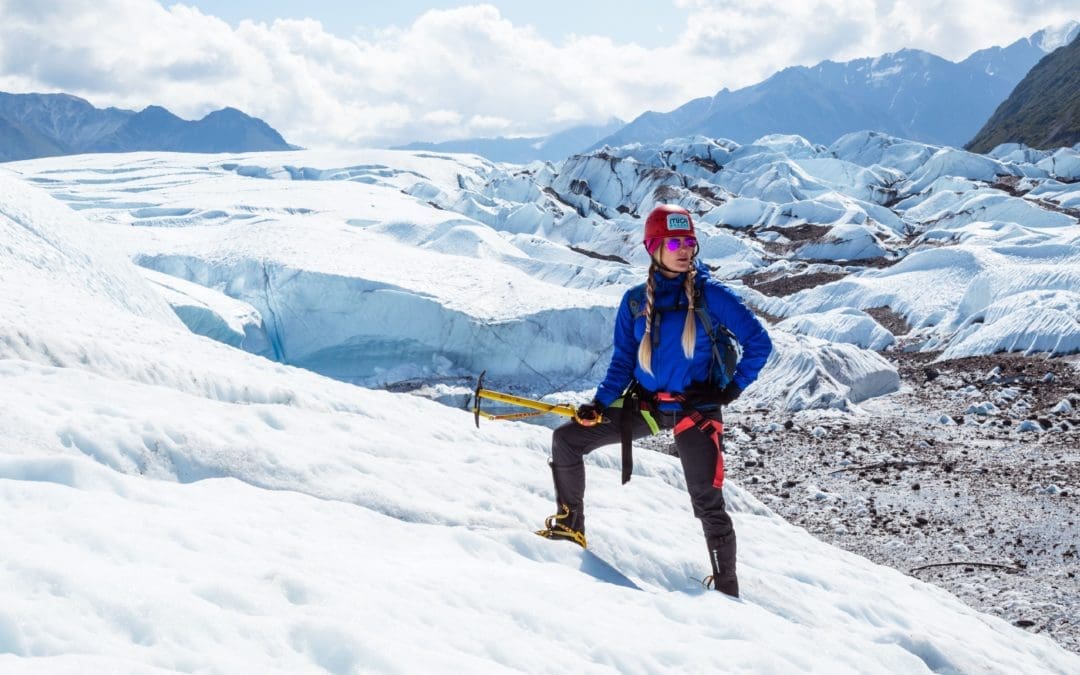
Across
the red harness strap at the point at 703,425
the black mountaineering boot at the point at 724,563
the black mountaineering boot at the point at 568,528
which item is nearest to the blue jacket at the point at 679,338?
the red harness strap at the point at 703,425

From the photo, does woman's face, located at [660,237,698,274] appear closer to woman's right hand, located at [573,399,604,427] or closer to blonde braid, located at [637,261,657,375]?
blonde braid, located at [637,261,657,375]

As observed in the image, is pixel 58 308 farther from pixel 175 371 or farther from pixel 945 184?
pixel 945 184

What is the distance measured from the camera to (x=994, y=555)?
8.45m

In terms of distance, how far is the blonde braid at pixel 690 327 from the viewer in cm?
433

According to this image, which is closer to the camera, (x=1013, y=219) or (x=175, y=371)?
(x=175, y=371)

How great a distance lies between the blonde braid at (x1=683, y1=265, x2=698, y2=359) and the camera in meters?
4.33

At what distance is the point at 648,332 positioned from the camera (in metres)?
4.44

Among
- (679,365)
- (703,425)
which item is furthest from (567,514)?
(679,365)

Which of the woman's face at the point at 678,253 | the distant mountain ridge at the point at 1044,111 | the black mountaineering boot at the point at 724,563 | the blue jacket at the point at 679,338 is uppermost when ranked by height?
the distant mountain ridge at the point at 1044,111

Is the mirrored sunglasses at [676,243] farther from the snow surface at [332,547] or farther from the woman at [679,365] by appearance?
the snow surface at [332,547]

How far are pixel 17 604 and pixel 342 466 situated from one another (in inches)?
119

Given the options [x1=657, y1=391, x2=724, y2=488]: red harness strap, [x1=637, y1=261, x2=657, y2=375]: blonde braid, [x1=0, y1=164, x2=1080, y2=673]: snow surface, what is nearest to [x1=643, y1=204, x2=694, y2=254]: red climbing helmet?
[x1=637, y1=261, x2=657, y2=375]: blonde braid

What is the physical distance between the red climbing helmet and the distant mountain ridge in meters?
106

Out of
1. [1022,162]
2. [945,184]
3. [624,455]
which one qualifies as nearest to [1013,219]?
[945,184]
